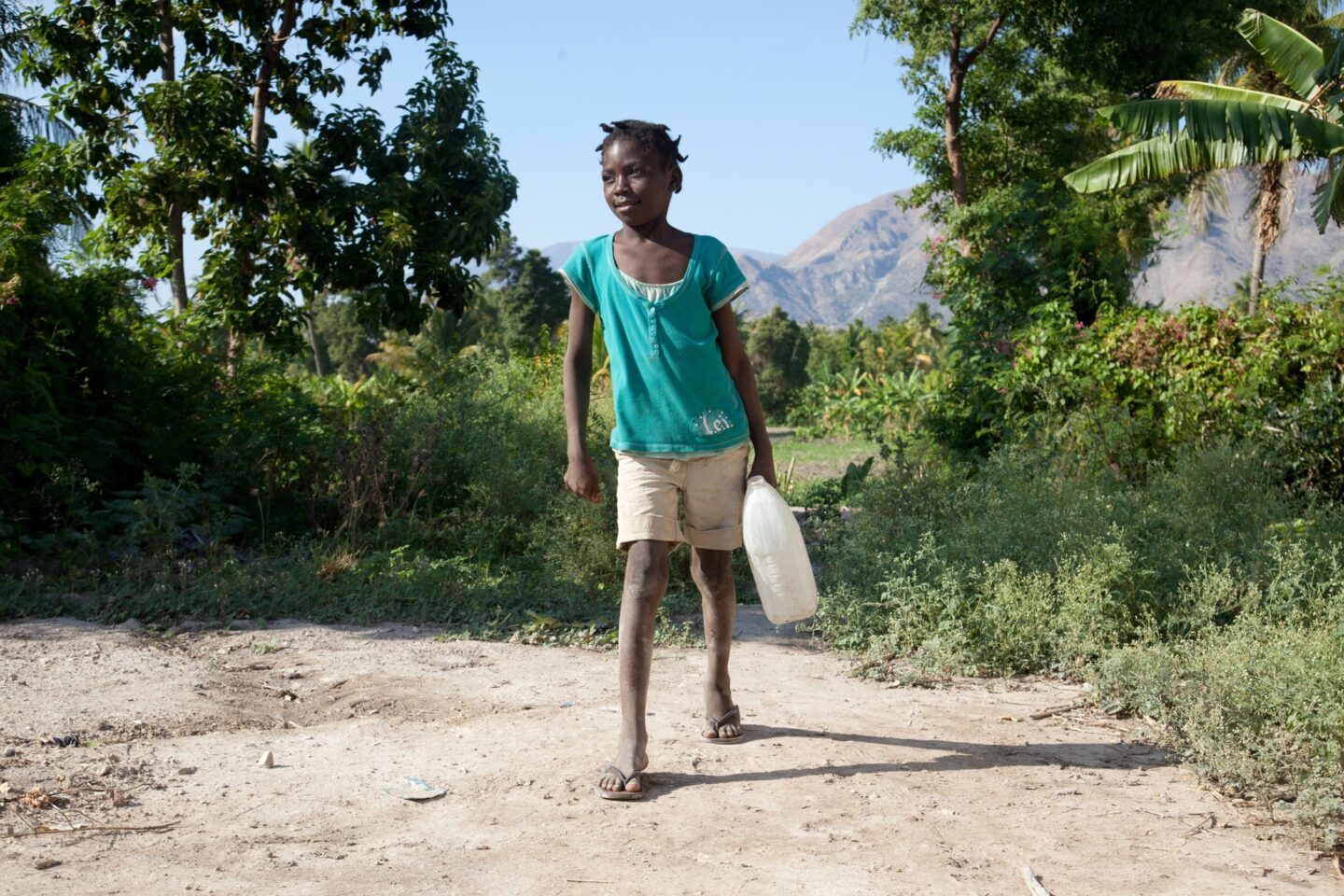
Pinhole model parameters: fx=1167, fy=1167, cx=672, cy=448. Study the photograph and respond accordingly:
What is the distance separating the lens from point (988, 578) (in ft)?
18.0

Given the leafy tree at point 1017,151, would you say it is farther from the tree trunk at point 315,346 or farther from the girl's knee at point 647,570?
the girl's knee at point 647,570

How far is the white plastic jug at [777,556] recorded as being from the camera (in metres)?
3.79

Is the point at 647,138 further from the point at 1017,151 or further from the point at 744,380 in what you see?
the point at 1017,151

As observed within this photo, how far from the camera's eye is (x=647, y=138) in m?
3.75

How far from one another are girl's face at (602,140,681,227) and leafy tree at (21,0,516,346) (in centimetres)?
621

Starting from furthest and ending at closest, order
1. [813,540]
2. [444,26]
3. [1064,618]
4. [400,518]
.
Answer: [444,26] < [813,540] < [400,518] < [1064,618]

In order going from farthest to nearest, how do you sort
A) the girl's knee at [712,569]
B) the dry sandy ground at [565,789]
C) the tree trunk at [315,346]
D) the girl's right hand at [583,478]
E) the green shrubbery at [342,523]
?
the tree trunk at [315,346] → the green shrubbery at [342,523] → the girl's knee at [712,569] → the girl's right hand at [583,478] → the dry sandy ground at [565,789]

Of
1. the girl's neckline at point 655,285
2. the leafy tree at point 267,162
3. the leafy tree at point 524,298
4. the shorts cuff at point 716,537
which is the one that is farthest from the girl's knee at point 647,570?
the leafy tree at point 524,298

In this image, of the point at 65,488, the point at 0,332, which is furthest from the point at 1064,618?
the point at 0,332

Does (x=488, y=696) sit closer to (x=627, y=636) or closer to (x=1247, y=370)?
(x=627, y=636)

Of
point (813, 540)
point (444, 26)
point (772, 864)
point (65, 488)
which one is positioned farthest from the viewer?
point (444, 26)

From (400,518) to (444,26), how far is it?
489 centimetres

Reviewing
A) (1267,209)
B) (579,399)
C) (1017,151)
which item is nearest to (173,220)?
(579,399)

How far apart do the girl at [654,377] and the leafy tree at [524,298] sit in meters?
31.2
